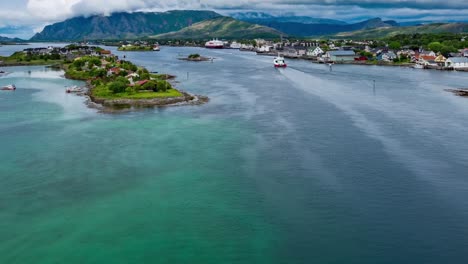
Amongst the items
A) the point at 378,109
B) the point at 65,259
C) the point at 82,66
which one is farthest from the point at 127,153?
the point at 82,66

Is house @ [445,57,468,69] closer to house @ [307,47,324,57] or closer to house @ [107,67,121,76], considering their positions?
house @ [307,47,324,57]

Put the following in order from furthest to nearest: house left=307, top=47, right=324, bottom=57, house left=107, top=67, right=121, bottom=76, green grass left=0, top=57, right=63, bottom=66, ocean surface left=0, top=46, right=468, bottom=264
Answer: house left=307, top=47, right=324, bottom=57 < green grass left=0, top=57, right=63, bottom=66 < house left=107, top=67, right=121, bottom=76 < ocean surface left=0, top=46, right=468, bottom=264

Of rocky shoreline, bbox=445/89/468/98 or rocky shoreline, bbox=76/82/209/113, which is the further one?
rocky shoreline, bbox=445/89/468/98

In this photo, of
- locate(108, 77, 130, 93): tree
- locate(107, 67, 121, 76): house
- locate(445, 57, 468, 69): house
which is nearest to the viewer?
locate(108, 77, 130, 93): tree

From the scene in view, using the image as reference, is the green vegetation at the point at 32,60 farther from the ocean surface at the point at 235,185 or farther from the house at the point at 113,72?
the ocean surface at the point at 235,185

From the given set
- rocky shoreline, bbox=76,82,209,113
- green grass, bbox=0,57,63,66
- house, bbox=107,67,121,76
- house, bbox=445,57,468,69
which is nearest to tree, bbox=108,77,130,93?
rocky shoreline, bbox=76,82,209,113

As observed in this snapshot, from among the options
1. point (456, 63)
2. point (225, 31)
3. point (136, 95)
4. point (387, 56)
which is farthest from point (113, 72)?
point (225, 31)
